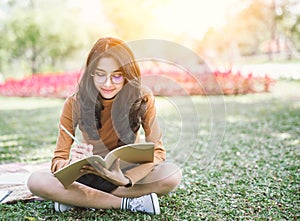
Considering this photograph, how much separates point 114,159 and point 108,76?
14.4 inches

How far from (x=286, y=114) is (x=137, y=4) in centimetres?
595

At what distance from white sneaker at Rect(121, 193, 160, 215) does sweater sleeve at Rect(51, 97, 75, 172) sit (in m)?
0.30

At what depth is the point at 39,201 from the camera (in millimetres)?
1810

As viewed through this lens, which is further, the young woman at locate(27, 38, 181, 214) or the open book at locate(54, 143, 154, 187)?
the young woman at locate(27, 38, 181, 214)

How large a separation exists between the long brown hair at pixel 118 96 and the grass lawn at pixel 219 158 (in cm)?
36

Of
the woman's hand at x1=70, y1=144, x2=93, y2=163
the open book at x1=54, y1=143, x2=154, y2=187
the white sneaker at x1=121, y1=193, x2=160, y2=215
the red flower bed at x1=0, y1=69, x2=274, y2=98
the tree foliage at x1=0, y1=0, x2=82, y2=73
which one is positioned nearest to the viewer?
the open book at x1=54, y1=143, x2=154, y2=187

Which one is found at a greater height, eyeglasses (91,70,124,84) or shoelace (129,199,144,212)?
eyeglasses (91,70,124,84)

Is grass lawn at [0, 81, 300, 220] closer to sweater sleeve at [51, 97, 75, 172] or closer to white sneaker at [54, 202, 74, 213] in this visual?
white sneaker at [54, 202, 74, 213]

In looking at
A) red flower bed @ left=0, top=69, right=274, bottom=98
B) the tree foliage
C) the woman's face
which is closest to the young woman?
the woman's face

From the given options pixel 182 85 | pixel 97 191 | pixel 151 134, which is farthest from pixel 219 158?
pixel 182 85

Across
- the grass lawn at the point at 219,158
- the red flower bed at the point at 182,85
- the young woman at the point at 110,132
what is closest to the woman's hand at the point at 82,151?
the young woman at the point at 110,132

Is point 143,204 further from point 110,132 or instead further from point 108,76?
point 108,76

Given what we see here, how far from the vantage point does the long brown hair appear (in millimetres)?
→ 1636

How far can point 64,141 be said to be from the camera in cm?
167
